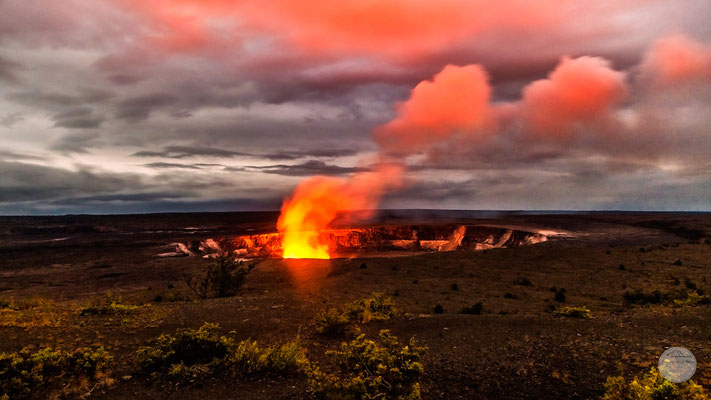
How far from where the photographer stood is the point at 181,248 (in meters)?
60.5

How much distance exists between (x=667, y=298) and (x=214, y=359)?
20448 millimetres

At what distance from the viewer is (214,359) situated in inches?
398

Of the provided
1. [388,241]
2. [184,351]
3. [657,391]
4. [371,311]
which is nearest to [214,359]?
[184,351]

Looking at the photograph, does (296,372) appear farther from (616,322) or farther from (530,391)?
(616,322)

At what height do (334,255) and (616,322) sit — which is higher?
(616,322)

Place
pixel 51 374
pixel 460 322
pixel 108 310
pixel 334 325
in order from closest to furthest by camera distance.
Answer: pixel 51 374 → pixel 334 325 → pixel 460 322 → pixel 108 310

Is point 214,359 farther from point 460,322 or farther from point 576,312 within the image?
point 576,312

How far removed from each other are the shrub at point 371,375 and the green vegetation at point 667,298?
558 inches

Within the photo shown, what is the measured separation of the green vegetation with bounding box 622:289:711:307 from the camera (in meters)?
16.4

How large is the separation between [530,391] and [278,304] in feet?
40.6

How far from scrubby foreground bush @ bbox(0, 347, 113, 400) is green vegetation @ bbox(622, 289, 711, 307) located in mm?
20838

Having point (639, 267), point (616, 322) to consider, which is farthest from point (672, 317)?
point (639, 267)

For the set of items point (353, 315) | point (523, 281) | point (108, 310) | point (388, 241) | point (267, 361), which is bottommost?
point (388, 241)

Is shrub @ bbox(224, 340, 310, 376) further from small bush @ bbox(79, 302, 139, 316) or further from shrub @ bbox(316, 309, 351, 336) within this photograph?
small bush @ bbox(79, 302, 139, 316)
